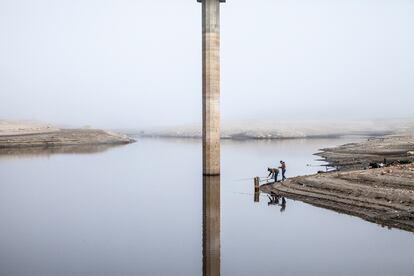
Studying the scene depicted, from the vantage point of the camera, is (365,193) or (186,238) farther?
(365,193)

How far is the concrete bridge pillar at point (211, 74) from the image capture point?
39.2 m

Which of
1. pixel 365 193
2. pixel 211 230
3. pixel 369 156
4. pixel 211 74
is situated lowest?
pixel 211 230

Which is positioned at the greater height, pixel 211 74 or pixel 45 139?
pixel 211 74

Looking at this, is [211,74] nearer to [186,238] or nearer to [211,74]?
[211,74]

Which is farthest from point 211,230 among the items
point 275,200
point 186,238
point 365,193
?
point 365,193

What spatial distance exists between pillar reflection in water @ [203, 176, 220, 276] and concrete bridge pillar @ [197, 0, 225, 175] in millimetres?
5352

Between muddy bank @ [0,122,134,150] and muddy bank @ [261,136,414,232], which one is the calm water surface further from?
muddy bank @ [0,122,134,150]

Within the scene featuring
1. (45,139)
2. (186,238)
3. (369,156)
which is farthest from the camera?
(45,139)

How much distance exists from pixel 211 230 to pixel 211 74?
21311 millimetres

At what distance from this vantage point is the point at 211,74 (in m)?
39.2

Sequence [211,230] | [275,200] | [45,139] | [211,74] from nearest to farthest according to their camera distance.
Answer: [211,230] → [275,200] → [211,74] → [45,139]

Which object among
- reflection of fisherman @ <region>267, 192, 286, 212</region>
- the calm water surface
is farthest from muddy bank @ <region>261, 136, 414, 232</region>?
the calm water surface

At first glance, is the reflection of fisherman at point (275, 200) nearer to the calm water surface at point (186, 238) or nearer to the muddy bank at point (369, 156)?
the calm water surface at point (186, 238)

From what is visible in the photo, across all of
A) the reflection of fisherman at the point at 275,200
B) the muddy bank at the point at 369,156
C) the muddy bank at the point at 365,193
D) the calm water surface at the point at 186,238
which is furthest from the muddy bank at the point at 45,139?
the muddy bank at the point at 365,193
